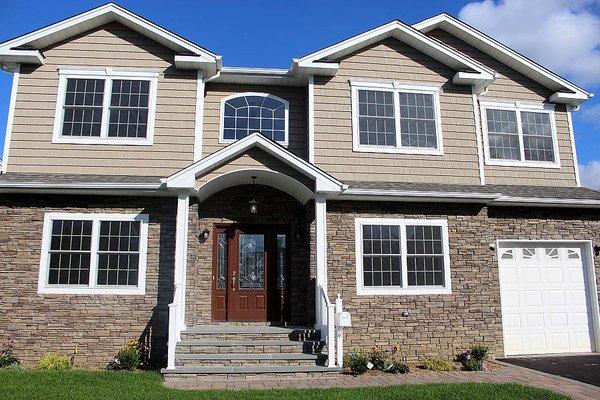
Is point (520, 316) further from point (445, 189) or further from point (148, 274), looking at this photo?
point (148, 274)

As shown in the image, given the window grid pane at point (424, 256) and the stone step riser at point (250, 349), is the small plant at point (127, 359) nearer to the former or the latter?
the stone step riser at point (250, 349)

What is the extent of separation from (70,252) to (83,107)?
3437 millimetres

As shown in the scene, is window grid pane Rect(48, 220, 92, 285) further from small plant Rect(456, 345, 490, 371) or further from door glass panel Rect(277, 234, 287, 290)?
small plant Rect(456, 345, 490, 371)

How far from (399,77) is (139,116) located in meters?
6.57

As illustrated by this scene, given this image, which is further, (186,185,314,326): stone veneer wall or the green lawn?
(186,185,314,326): stone veneer wall

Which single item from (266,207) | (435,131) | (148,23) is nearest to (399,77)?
(435,131)

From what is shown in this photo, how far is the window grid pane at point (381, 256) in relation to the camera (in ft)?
35.2

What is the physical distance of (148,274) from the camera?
1018 centimetres

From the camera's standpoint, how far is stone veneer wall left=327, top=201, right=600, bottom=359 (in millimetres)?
10438

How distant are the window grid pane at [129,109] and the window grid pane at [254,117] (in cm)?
197

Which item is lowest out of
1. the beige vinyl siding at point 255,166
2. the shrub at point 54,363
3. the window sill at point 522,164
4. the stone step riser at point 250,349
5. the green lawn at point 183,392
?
the green lawn at point 183,392

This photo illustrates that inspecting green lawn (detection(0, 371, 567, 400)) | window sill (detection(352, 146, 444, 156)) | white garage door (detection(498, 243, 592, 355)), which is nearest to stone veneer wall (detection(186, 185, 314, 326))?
window sill (detection(352, 146, 444, 156))

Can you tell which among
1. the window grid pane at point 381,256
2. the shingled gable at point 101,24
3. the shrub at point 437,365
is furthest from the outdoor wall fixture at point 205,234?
the shrub at point 437,365

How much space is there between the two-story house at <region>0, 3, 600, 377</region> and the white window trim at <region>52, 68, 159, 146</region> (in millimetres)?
44
